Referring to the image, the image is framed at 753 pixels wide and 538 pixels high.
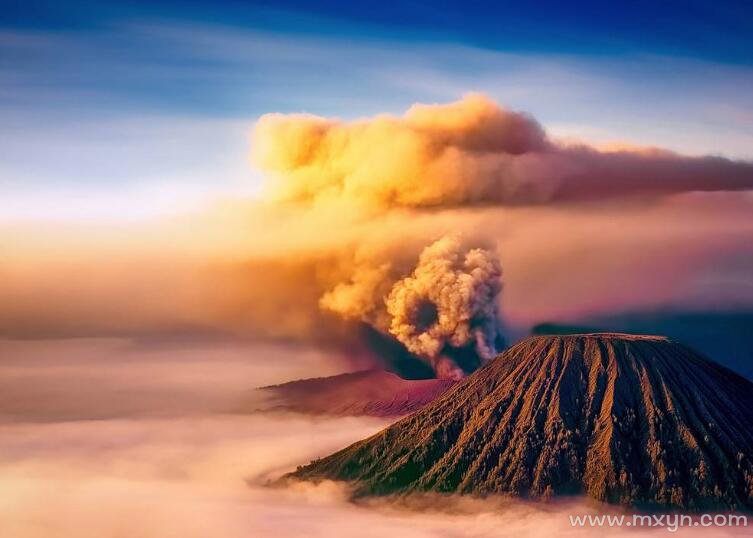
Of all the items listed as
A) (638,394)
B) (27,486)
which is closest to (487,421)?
(638,394)

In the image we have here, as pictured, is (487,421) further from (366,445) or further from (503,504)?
(366,445)

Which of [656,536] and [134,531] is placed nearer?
[656,536]

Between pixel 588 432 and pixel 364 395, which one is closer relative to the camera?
pixel 588 432

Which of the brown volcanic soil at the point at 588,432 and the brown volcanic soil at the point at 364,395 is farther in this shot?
the brown volcanic soil at the point at 364,395
